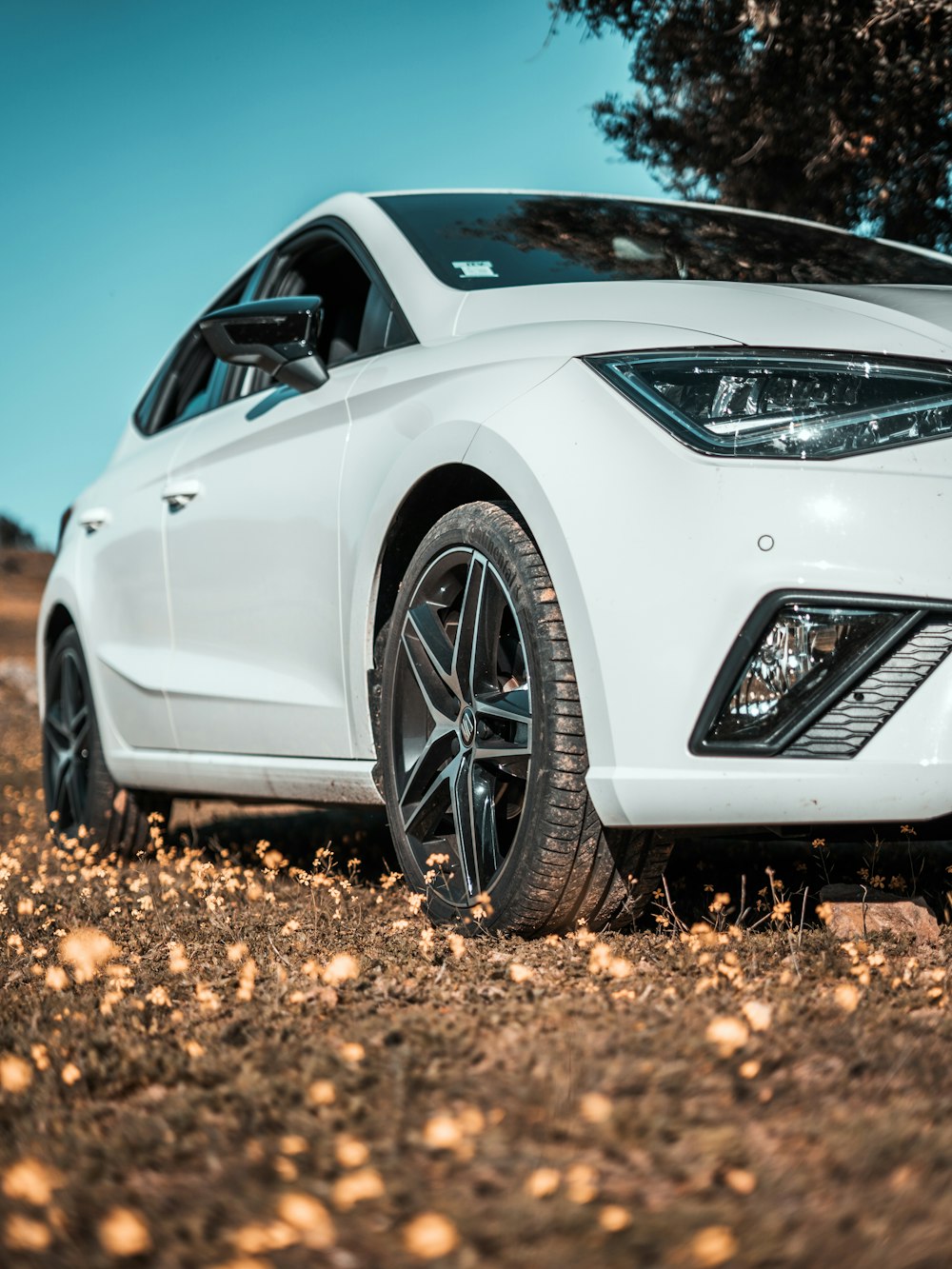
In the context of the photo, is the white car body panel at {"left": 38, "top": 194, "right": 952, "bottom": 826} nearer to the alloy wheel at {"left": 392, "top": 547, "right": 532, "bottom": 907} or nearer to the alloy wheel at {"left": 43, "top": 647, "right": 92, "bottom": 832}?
the alloy wheel at {"left": 392, "top": 547, "right": 532, "bottom": 907}

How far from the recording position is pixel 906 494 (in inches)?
95.6

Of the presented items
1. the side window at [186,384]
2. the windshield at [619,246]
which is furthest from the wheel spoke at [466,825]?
the side window at [186,384]

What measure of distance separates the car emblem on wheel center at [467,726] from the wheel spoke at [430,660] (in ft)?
0.23

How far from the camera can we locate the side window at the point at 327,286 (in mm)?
4266

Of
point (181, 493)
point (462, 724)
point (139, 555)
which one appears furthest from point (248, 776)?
point (462, 724)

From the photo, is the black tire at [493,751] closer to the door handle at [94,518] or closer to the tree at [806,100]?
the door handle at [94,518]

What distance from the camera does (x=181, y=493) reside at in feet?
14.4

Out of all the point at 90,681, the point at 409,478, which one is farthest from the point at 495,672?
the point at 90,681

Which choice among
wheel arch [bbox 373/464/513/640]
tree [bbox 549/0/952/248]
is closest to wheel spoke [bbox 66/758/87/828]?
wheel arch [bbox 373/464/513/640]

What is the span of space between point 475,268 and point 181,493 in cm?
136

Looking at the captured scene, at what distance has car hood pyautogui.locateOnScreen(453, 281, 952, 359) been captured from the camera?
260 cm

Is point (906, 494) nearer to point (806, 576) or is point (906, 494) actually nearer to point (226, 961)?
point (806, 576)

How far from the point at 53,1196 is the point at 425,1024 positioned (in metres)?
0.72

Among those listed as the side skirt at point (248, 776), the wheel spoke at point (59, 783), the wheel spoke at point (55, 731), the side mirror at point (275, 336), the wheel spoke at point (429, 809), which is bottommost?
the wheel spoke at point (59, 783)
